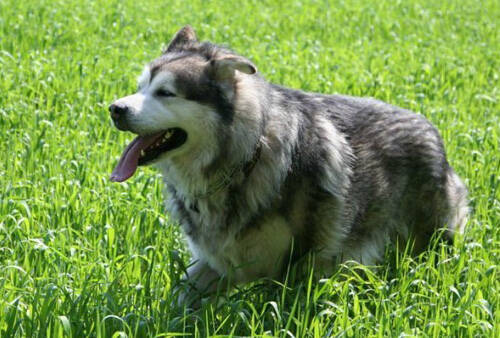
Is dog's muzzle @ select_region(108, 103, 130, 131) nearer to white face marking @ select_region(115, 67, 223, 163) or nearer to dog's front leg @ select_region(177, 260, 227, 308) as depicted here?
white face marking @ select_region(115, 67, 223, 163)

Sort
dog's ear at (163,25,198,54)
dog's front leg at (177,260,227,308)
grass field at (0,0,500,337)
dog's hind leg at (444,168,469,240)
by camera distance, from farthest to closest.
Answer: dog's hind leg at (444,168,469,240)
dog's ear at (163,25,198,54)
dog's front leg at (177,260,227,308)
grass field at (0,0,500,337)

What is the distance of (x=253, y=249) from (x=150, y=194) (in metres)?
1.45

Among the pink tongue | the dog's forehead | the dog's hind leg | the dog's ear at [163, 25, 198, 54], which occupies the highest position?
the dog's ear at [163, 25, 198, 54]

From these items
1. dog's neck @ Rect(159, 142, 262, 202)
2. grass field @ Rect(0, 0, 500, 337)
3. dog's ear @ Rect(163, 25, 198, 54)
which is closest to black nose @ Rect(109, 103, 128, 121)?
dog's neck @ Rect(159, 142, 262, 202)

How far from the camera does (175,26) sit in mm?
12305

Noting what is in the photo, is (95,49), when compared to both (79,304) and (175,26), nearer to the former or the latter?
(175,26)

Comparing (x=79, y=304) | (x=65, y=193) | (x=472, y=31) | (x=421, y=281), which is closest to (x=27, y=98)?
(x=65, y=193)

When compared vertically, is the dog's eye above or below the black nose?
above

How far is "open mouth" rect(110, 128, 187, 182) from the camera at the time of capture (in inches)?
162

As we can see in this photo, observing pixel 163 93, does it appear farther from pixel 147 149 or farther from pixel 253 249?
pixel 253 249

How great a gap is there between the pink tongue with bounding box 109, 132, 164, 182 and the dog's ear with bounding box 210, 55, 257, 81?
0.47 metres

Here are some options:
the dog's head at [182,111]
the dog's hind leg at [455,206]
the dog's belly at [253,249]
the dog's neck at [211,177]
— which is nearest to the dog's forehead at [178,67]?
the dog's head at [182,111]

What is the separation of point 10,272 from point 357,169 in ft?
6.94

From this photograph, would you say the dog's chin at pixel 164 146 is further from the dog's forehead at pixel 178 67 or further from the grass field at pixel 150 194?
the grass field at pixel 150 194
